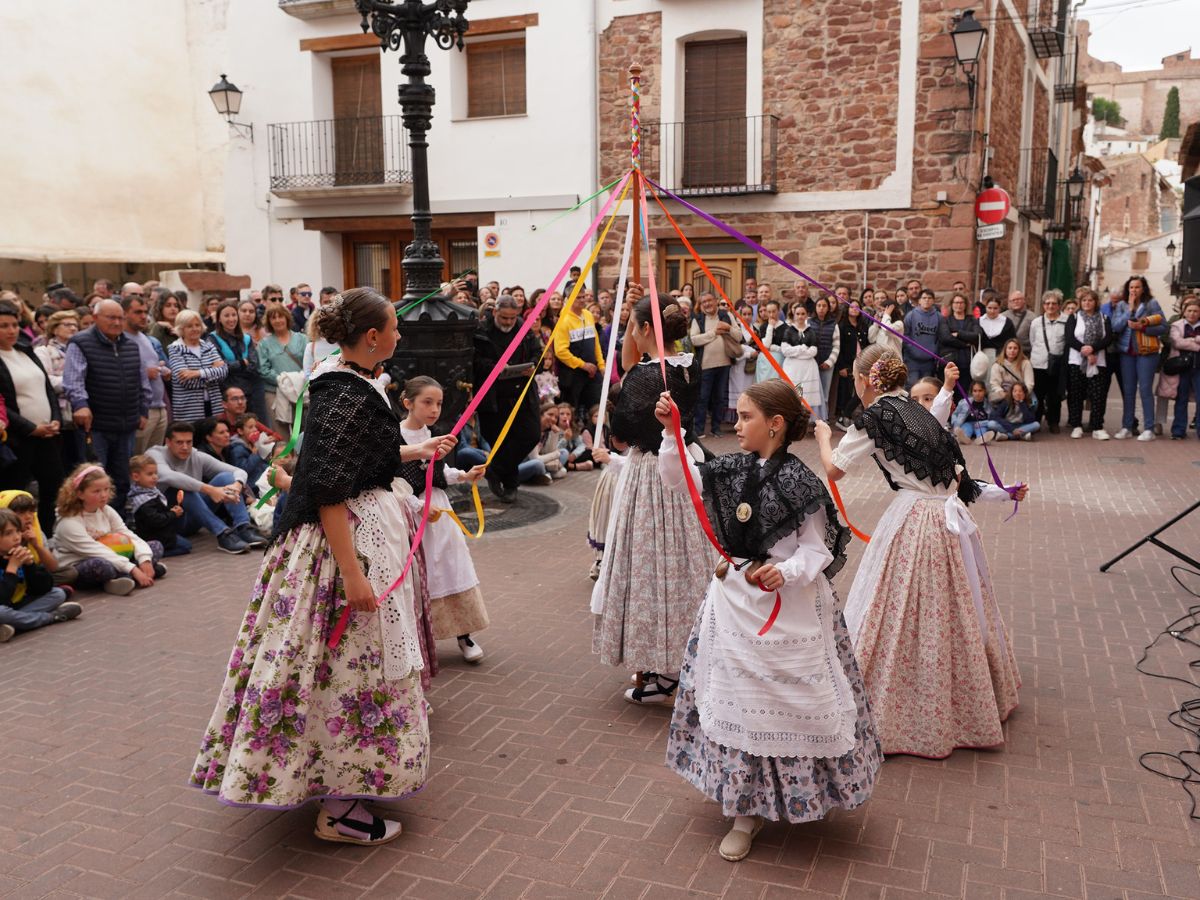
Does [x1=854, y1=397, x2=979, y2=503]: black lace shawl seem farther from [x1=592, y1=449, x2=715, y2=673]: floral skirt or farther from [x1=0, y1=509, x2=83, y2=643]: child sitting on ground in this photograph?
[x1=0, y1=509, x2=83, y2=643]: child sitting on ground

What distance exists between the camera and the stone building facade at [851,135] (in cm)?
1427

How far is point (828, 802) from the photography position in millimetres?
3570

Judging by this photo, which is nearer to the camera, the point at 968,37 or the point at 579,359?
the point at 579,359

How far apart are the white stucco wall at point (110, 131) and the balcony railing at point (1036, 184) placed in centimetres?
1477

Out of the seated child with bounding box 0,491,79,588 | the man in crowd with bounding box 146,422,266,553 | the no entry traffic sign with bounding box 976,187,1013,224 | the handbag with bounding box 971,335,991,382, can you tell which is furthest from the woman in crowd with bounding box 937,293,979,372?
the seated child with bounding box 0,491,79,588

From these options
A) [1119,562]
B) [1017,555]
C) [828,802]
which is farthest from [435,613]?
[1119,562]

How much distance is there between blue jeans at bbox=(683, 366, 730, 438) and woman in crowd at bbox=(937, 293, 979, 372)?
272cm

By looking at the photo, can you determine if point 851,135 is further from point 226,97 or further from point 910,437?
point 910,437

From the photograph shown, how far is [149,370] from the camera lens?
8344 millimetres

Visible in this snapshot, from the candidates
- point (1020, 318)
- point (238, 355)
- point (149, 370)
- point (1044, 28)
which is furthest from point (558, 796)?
point (1044, 28)

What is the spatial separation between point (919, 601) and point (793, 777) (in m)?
1.19

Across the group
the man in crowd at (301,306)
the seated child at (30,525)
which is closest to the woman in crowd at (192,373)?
the seated child at (30,525)

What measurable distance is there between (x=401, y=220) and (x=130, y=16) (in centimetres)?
624

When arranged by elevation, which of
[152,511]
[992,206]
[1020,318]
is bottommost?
[152,511]
